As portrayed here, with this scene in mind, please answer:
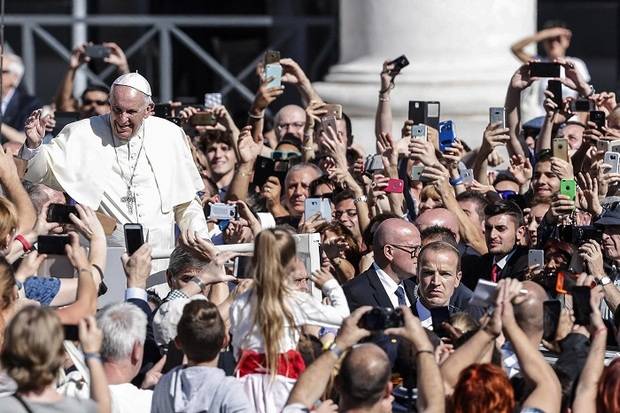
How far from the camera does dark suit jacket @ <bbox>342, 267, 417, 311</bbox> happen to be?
30.7 ft

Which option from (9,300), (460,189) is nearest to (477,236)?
(460,189)

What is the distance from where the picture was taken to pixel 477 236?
35.2 feet

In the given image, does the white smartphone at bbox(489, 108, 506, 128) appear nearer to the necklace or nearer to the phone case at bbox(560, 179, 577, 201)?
the phone case at bbox(560, 179, 577, 201)

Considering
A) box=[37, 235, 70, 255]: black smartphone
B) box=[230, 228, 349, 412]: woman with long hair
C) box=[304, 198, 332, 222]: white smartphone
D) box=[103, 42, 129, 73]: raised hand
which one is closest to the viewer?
box=[230, 228, 349, 412]: woman with long hair

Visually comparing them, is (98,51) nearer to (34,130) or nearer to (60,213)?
(34,130)

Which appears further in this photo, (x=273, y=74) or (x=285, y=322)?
(x=273, y=74)

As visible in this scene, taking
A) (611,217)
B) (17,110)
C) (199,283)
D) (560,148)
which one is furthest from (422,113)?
(17,110)

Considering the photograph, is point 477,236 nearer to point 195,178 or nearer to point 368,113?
point 195,178

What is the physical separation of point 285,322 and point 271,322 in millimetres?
100

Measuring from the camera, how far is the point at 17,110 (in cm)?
1495

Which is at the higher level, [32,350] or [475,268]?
[32,350]

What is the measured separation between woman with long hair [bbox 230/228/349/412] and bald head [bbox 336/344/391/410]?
54 cm

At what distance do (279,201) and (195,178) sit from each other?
1.37 meters

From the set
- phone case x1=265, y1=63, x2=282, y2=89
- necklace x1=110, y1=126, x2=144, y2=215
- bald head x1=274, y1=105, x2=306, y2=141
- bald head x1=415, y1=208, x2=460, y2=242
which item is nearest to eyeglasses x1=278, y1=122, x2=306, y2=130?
bald head x1=274, y1=105, x2=306, y2=141
